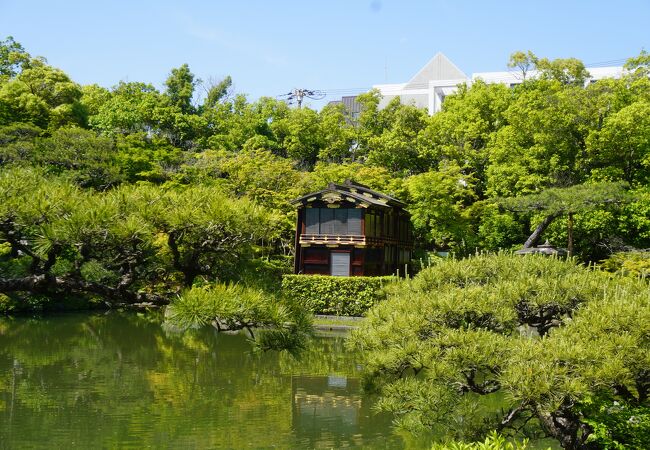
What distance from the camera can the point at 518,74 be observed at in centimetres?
6450

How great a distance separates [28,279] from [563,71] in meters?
44.8

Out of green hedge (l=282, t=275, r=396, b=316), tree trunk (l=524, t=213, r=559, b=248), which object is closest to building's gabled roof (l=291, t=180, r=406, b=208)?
green hedge (l=282, t=275, r=396, b=316)

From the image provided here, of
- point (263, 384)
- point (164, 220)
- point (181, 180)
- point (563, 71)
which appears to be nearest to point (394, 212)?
point (181, 180)

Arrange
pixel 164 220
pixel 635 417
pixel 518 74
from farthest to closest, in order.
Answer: pixel 518 74
pixel 635 417
pixel 164 220

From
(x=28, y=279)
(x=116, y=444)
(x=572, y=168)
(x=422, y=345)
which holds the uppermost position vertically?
(x=572, y=168)

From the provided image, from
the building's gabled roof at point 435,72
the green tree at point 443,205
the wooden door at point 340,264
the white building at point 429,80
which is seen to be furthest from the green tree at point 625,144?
the building's gabled roof at point 435,72

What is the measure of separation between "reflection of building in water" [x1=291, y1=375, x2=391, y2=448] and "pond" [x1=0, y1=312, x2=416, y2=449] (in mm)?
22

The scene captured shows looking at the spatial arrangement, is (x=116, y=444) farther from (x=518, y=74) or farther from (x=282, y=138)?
(x=518, y=74)

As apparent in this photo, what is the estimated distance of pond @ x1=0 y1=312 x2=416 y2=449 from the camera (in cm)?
1230

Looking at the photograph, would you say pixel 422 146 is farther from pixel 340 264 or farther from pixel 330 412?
pixel 330 412

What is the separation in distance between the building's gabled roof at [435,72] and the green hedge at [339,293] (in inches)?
1704

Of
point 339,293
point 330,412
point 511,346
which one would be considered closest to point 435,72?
point 339,293

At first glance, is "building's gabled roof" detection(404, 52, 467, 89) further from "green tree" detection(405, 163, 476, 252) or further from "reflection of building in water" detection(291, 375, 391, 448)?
"reflection of building in water" detection(291, 375, 391, 448)

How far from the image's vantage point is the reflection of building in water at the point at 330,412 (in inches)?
504
